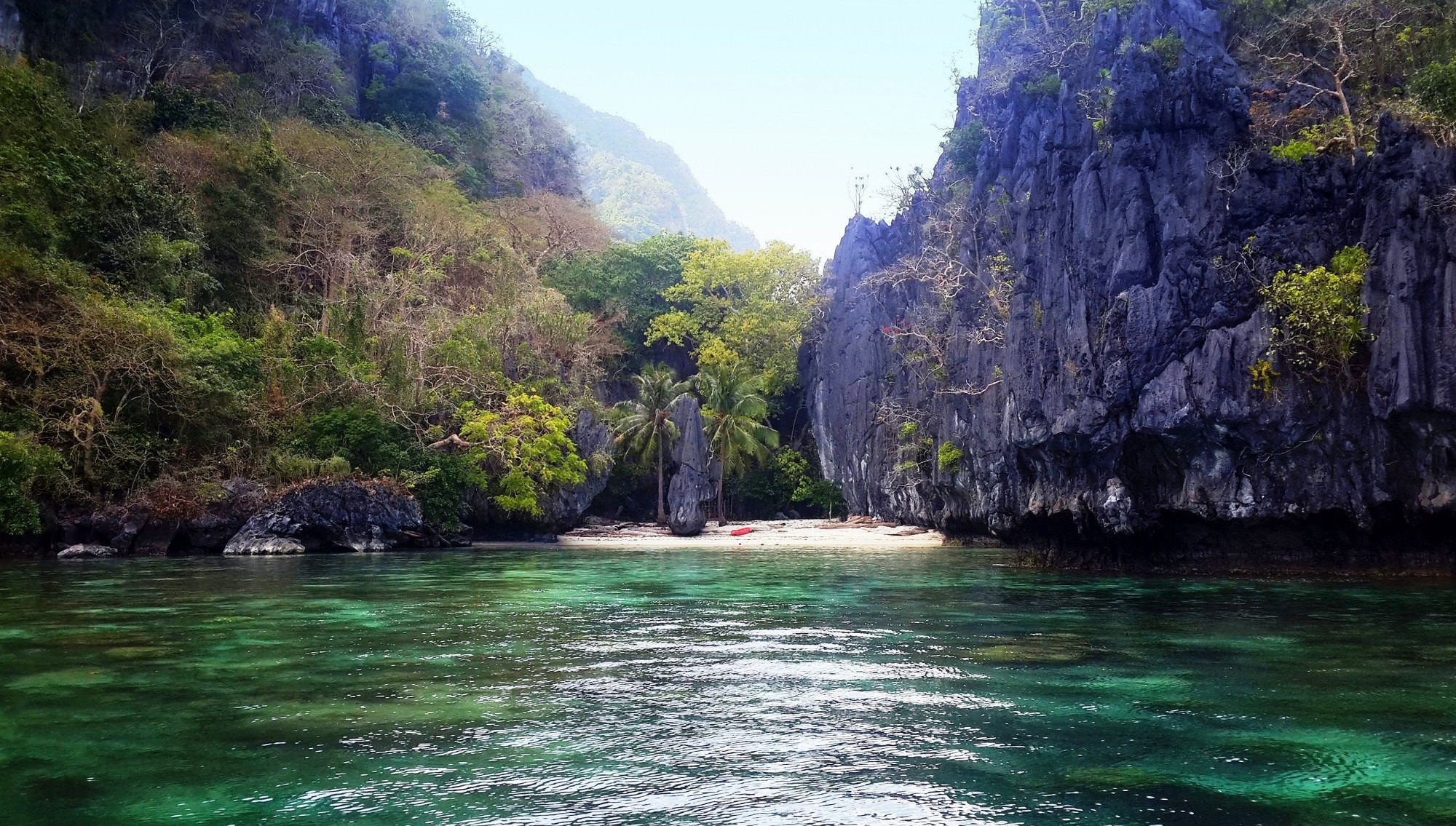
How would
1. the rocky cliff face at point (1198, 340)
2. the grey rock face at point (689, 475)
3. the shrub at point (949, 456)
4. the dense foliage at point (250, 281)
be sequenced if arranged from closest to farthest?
1. the rocky cliff face at point (1198, 340)
2. the dense foliage at point (250, 281)
3. the shrub at point (949, 456)
4. the grey rock face at point (689, 475)

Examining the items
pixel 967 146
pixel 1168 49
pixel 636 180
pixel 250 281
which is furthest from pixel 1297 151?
pixel 636 180

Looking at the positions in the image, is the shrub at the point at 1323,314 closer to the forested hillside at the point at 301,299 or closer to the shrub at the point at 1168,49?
the shrub at the point at 1168,49

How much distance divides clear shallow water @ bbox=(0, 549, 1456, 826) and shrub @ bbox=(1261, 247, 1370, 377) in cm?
408

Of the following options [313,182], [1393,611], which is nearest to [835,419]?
[313,182]

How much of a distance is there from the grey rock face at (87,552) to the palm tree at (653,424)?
63.6 feet

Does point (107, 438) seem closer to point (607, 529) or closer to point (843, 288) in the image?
point (607, 529)

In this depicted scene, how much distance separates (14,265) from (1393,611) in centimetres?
2392

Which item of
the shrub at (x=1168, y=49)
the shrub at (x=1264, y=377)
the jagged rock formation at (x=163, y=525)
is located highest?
the shrub at (x=1168, y=49)

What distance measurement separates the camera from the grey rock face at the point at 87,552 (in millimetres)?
20766

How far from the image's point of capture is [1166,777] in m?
4.83

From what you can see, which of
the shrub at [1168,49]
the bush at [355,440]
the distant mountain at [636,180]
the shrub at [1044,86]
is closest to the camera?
the shrub at [1168,49]

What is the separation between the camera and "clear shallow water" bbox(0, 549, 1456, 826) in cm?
443

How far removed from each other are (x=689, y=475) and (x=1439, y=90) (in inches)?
1032

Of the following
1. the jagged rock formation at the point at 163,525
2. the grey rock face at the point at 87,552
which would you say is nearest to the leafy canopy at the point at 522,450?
the jagged rock formation at the point at 163,525
